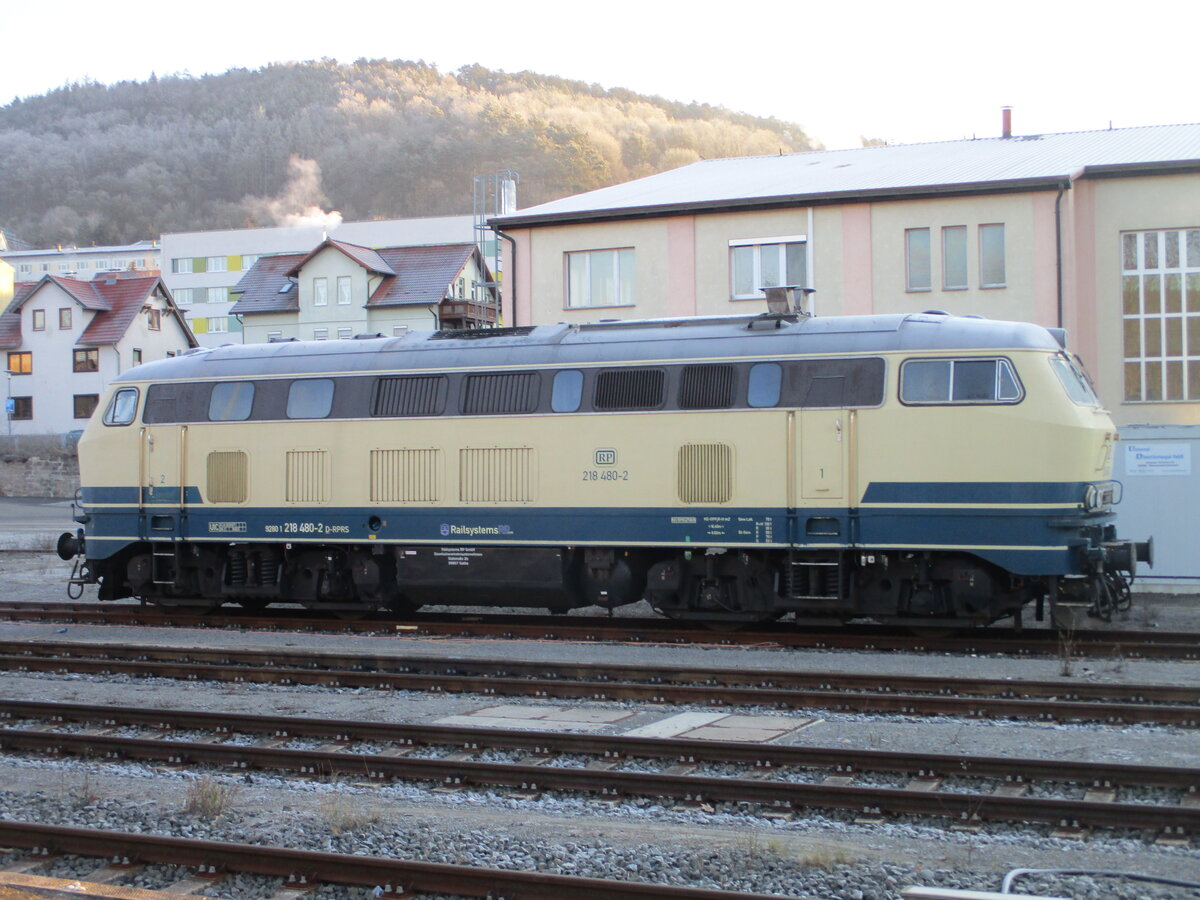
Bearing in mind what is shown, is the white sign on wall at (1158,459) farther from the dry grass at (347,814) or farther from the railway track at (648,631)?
the dry grass at (347,814)

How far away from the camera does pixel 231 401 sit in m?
17.5

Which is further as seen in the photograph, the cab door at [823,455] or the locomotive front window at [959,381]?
the cab door at [823,455]

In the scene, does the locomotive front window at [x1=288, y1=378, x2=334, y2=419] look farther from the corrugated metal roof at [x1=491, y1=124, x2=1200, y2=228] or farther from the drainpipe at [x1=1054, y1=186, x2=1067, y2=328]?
the drainpipe at [x1=1054, y1=186, x2=1067, y2=328]

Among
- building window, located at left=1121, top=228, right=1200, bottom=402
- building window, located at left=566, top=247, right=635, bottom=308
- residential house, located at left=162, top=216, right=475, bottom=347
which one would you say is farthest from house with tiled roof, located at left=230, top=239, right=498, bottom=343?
building window, located at left=1121, top=228, right=1200, bottom=402

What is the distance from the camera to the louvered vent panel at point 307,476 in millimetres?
16812

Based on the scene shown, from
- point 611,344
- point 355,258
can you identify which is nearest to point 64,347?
point 355,258

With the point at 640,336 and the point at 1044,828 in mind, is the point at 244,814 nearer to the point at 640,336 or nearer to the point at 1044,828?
the point at 1044,828

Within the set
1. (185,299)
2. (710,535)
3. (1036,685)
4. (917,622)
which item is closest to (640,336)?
(710,535)

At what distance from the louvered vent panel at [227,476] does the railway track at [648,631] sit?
5.97 ft

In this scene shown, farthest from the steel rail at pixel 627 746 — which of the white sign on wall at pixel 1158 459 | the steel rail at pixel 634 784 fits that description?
the white sign on wall at pixel 1158 459

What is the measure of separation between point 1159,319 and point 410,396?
727 inches

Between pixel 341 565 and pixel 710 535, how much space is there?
560 cm

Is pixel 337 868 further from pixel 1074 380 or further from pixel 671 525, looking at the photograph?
pixel 1074 380

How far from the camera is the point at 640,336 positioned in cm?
1548
